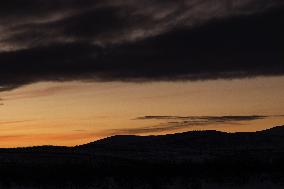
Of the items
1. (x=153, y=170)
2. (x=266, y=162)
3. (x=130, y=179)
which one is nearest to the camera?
(x=130, y=179)

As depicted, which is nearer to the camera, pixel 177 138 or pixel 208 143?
pixel 208 143

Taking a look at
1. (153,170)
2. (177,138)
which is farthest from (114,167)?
(177,138)

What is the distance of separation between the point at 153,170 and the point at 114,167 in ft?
10.1

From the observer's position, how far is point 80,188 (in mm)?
33156

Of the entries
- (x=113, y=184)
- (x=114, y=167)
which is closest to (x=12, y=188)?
(x=113, y=184)

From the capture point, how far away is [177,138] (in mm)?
103812

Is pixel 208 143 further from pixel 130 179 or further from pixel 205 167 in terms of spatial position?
pixel 130 179

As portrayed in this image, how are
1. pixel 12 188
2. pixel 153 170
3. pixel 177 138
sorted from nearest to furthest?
pixel 12 188
pixel 153 170
pixel 177 138

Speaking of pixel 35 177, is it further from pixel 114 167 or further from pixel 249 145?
pixel 249 145

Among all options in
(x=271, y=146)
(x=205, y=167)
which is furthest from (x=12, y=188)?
(x=271, y=146)

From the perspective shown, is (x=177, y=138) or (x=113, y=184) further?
(x=177, y=138)

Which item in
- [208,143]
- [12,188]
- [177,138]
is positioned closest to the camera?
[12,188]

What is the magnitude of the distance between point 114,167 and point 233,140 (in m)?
55.8

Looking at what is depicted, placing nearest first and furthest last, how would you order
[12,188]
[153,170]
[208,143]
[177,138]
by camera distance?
1. [12,188]
2. [153,170]
3. [208,143]
4. [177,138]
